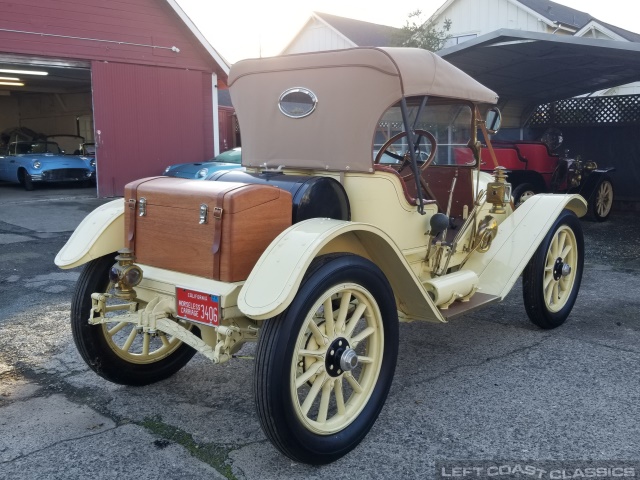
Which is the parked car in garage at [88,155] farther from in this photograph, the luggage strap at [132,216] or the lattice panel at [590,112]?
the luggage strap at [132,216]

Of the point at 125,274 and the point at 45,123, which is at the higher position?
the point at 45,123

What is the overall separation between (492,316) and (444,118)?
6.01ft

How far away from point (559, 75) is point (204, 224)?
10.2 m

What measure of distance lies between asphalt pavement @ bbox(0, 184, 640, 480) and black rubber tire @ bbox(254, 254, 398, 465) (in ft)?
0.39

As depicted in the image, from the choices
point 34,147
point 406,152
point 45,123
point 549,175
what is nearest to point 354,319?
point 406,152

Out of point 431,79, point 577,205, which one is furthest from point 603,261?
point 431,79

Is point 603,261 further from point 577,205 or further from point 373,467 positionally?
point 373,467

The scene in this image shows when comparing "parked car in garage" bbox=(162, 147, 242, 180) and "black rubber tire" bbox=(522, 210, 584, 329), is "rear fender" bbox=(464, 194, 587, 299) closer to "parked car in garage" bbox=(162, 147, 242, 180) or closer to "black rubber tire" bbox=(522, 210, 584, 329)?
"black rubber tire" bbox=(522, 210, 584, 329)

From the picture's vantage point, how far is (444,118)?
14.7ft

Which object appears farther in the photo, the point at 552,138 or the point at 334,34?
the point at 334,34

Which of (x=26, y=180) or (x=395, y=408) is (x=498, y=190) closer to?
(x=395, y=408)

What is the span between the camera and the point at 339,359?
3.02 m

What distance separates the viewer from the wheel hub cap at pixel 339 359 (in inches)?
118

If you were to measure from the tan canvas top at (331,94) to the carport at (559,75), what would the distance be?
5756mm
